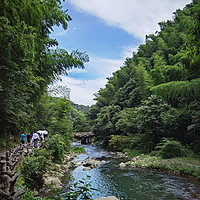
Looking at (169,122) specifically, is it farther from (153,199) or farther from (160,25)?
(160,25)

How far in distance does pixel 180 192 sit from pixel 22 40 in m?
8.16

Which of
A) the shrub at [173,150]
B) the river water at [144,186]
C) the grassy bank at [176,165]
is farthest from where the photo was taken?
the shrub at [173,150]

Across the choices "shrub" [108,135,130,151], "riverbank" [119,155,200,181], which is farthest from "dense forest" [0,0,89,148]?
"shrub" [108,135,130,151]

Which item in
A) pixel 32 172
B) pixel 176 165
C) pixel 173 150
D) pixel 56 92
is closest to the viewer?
pixel 32 172

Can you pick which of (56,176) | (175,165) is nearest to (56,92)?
(56,176)

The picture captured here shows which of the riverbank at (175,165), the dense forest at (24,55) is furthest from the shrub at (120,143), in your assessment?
the dense forest at (24,55)

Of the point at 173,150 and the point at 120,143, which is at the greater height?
the point at 173,150

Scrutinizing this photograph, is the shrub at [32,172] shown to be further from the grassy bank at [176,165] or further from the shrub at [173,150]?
the shrub at [173,150]

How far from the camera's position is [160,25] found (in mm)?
42688

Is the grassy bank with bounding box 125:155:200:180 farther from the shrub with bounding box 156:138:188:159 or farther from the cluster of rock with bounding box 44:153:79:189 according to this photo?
the cluster of rock with bounding box 44:153:79:189

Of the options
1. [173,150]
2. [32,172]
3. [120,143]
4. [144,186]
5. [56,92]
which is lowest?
[144,186]

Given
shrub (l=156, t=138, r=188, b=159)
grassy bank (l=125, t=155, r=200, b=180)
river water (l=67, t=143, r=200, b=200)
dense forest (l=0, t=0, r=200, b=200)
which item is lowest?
river water (l=67, t=143, r=200, b=200)

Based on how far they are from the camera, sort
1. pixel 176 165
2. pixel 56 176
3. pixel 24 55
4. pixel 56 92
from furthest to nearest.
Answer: pixel 176 165 → pixel 56 92 → pixel 56 176 → pixel 24 55

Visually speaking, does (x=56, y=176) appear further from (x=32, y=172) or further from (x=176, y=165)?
(x=176, y=165)
